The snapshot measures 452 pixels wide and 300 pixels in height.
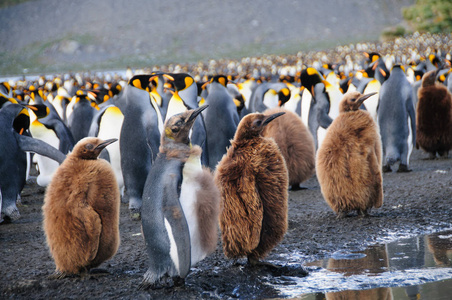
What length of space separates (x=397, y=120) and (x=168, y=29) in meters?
48.8

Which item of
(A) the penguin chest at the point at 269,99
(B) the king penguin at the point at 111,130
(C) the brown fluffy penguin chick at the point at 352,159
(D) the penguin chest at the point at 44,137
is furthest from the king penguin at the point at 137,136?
(A) the penguin chest at the point at 269,99

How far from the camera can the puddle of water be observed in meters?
3.05

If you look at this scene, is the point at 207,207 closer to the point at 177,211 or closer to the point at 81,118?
the point at 177,211

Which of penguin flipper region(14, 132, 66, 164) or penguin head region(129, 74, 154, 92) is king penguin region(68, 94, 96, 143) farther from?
penguin head region(129, 74, 154, 92)

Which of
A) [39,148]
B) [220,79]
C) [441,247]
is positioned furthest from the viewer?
[220,79]

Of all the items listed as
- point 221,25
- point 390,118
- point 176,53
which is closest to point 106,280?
point 390,118

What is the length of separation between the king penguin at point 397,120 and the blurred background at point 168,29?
3886cm

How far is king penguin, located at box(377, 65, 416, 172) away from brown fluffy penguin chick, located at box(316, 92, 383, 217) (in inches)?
108

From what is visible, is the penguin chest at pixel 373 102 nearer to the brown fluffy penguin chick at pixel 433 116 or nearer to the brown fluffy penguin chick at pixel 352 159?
the brown fluffy penguin chick at pixel 433 116

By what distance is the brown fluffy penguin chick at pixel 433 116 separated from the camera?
767 centimetres

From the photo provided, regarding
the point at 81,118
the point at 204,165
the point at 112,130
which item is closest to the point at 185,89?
the point at 112,130

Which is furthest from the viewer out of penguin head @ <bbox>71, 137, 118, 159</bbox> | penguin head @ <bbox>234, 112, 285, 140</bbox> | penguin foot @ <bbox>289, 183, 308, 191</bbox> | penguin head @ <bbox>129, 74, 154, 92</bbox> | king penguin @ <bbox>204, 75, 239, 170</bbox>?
king penguin @ <bbox>204, 75, 239, 170</bbox>

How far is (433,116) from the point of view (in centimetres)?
781

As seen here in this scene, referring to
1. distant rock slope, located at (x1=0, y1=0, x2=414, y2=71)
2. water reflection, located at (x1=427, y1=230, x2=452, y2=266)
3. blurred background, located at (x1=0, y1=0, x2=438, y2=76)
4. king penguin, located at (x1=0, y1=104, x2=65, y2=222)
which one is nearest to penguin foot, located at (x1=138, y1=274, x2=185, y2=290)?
water reflection, located at (x1=427, y1=230, x2=452, y2=266)
